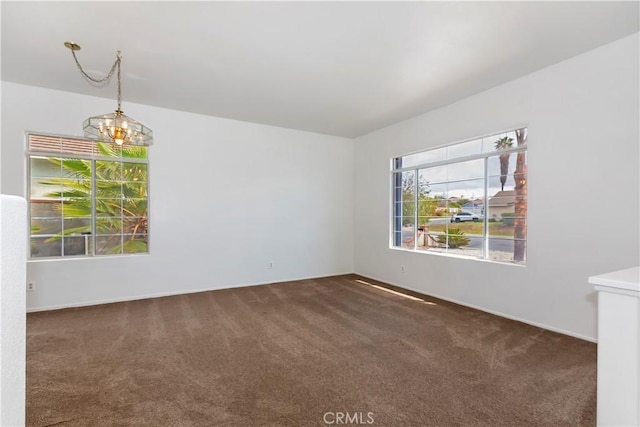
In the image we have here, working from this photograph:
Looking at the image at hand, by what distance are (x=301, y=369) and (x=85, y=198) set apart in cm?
400

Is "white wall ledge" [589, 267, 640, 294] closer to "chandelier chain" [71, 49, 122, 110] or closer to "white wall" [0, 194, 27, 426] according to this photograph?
"white wall" [0, 194, 27, 426]

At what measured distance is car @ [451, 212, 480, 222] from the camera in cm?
418

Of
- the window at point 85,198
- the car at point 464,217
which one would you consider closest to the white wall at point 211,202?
the window at point 85,198

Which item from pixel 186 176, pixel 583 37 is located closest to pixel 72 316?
pixel 186 176

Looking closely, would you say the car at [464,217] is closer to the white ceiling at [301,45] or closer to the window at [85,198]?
the white ceiling at [301,45]

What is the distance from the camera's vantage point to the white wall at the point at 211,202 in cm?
396

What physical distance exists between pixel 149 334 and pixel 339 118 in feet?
13.6

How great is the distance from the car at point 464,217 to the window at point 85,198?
4748 millimetres

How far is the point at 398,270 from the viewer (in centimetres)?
527

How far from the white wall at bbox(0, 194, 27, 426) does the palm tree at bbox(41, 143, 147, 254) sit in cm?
435

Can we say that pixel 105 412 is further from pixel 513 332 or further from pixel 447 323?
pixel 513 332

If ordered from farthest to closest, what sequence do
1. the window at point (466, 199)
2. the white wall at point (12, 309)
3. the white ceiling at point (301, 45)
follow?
the window at point (466, 199) → the white ceiling at point (301, 45) → the white wall at point (12, 309)
